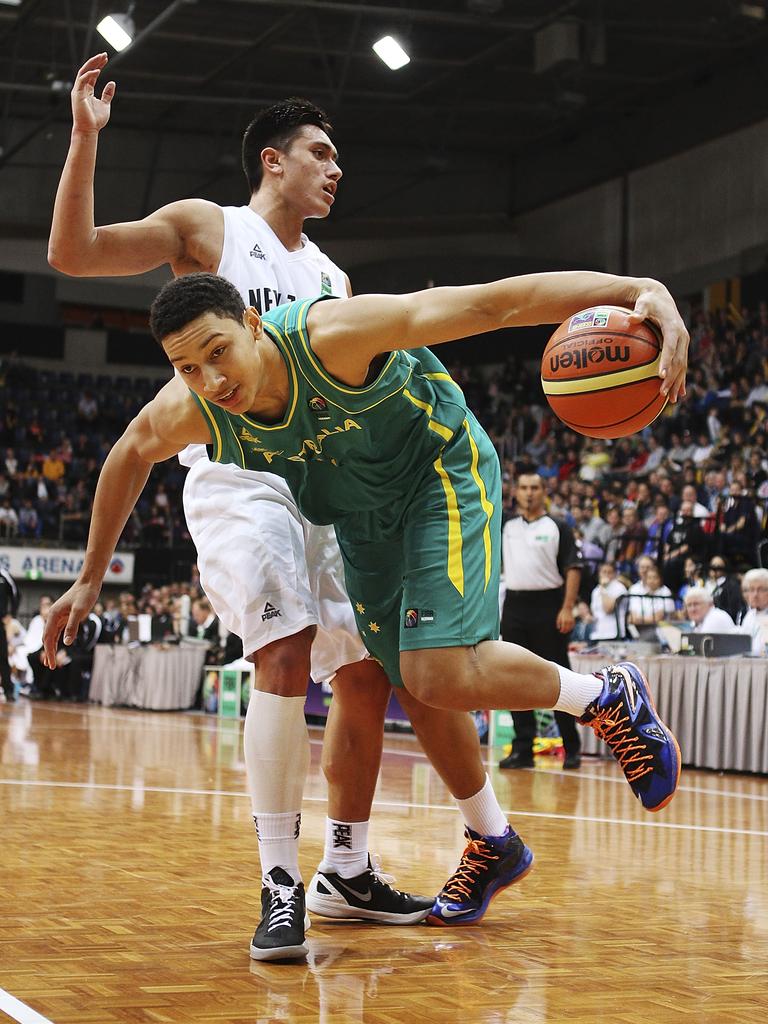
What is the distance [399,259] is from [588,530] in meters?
13.5

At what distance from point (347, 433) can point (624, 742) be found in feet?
3.41

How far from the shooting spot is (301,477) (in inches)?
127

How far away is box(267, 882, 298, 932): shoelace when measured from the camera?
3.01 m

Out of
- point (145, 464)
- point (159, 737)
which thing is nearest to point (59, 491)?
point (159, 737)

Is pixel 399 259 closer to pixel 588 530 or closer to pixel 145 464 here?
pixel 588 530

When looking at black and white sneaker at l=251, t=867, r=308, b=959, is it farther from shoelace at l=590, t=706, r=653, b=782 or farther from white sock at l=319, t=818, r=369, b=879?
shoelace at l=590, t=706, r=653, b=782

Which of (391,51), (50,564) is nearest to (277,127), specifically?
(391,51)

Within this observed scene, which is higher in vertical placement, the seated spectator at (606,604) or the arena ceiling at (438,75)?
the arena ceiling at (438,75)

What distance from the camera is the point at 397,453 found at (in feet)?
10.7

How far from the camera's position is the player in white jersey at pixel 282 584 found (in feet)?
10.7

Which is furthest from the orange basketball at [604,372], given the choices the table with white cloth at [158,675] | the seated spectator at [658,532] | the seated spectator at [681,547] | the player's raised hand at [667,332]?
the table with white cloth at [158,675]

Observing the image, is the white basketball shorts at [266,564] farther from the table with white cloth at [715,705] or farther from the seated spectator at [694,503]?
the seated spectator at [694,503]

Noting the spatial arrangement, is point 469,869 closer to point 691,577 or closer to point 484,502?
point 484,502

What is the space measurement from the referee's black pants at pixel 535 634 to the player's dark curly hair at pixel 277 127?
5.33 m
